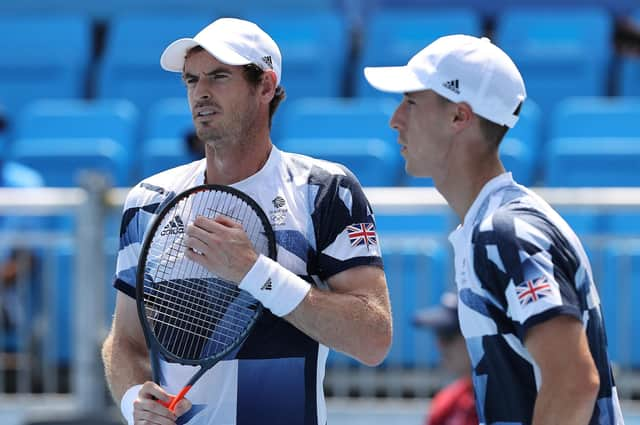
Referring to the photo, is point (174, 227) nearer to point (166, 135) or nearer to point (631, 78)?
point (166, 135)

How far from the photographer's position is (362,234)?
10.2ft

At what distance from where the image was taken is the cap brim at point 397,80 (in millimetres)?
2775

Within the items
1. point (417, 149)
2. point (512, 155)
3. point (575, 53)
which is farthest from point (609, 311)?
point (417, 149)

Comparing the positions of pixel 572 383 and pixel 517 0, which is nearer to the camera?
pixel 572 383

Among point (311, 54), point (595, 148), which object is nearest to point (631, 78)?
point (595, 148)

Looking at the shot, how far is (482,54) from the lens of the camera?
8.99 ft

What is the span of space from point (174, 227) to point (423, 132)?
28.4 inches

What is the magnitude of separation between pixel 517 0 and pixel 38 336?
5.04 metres

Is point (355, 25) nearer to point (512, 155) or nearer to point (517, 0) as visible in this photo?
point (517, 0)

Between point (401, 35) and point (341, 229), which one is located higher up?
point (401, 35)

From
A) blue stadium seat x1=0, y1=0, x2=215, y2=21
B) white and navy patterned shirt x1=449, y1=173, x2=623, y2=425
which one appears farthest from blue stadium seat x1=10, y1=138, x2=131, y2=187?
white and navy patterned shirt x1=449, y1=173, x2=623, y2=425

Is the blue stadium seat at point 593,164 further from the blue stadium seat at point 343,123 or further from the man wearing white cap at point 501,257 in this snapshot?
the man wearing white cap at point 501,257

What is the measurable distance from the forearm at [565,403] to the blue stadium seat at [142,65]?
6755 millimetres

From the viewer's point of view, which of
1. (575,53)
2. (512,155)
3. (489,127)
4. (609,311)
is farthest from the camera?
(575,53)
